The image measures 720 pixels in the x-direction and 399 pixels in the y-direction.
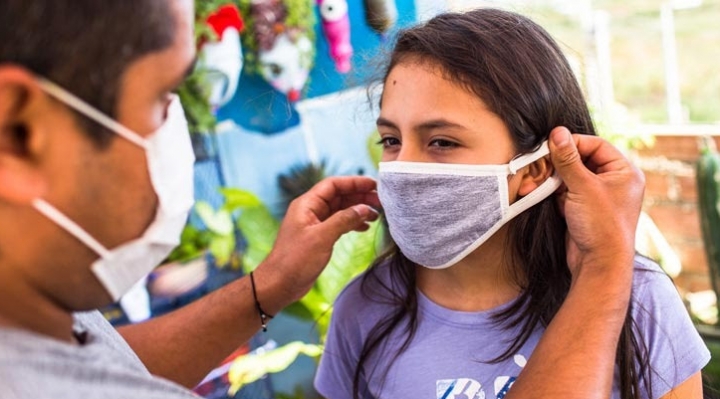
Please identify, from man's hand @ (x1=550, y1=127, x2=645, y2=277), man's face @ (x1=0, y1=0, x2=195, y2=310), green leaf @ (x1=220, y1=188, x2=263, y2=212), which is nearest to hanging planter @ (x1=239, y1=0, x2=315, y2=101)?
green leaf @ (x1=220, y1=188, x2=263, y2=212)

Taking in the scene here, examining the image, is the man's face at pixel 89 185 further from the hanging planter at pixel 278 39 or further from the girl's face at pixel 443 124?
the hanging planter at pixel 278 39

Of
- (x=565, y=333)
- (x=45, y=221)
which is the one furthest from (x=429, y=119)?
(x=45, y=221)

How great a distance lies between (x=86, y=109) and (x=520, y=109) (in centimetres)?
83

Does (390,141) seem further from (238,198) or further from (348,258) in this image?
(238,198)

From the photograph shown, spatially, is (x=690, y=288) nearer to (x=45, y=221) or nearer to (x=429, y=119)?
(x=429, y=119)

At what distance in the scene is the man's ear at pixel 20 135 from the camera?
2.33ft

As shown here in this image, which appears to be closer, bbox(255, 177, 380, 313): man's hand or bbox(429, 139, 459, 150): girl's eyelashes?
bbox(429, 139, 459, 150): girl's eyelashes

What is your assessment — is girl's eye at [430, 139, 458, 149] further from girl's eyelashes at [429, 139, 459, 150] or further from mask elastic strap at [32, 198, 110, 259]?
mask elastic strap at [32, 198, 110, 259]

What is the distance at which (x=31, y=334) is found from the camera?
30.8 inches

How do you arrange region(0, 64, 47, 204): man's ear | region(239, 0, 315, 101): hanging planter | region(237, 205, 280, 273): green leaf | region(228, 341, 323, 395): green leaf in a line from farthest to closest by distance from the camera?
region(239, 0, 315, 101): hanging planter
region(237, 205, 280, 273): green leaf
region(228, 341, 323, 395): green leaf
region(0, 64, 47, 204): man's ear

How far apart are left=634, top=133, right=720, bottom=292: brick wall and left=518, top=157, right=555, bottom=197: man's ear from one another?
320 cm

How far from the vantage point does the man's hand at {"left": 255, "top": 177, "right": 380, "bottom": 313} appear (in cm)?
149

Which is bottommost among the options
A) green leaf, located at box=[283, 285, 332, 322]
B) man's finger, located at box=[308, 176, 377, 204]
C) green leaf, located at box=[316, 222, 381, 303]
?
green leaf, located at box=[283, 285, 332, 322]

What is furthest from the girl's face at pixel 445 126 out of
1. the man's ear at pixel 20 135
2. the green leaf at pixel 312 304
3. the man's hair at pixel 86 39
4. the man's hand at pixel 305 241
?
the green leaf at pixel 312 304
